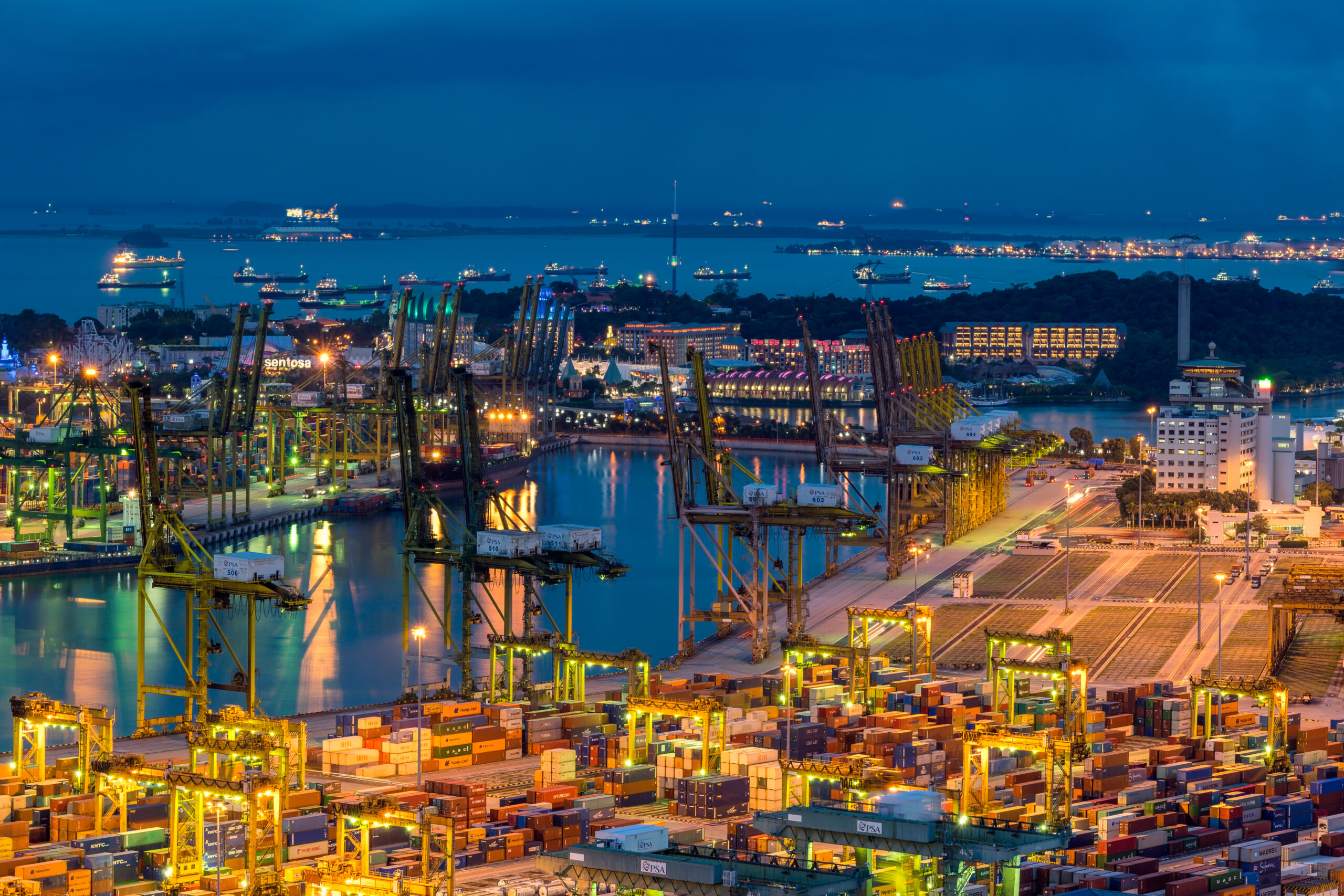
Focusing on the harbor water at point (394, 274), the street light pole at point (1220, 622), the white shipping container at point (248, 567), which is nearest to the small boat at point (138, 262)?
the harbor water at point (394, 274)

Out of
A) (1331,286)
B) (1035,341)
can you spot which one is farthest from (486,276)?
(1035,341)

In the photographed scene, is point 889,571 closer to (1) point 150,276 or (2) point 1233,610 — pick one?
(2) point 1233,610

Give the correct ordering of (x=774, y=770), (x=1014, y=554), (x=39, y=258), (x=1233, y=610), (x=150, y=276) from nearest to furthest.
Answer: (x=774, y=770)
(x=1233, y=610)
(x=1014, y=554)
(x=150, y=276)
(x=39, y=258)

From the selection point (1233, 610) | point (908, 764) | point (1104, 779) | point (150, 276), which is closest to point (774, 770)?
point (908, 764)

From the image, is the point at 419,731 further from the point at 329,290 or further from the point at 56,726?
the point at 329,290

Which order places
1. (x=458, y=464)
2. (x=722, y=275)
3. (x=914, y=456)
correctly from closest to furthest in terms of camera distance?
(x=914, y=456) < (x=458, y=464) < (x=722, y=275)

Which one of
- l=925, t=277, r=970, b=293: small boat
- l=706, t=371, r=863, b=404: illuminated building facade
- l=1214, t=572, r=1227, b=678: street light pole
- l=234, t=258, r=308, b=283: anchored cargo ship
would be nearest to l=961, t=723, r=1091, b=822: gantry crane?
l=1214, t=572, r=1227, b=678: street light pole

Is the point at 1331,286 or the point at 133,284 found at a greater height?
the point at 1331,286
